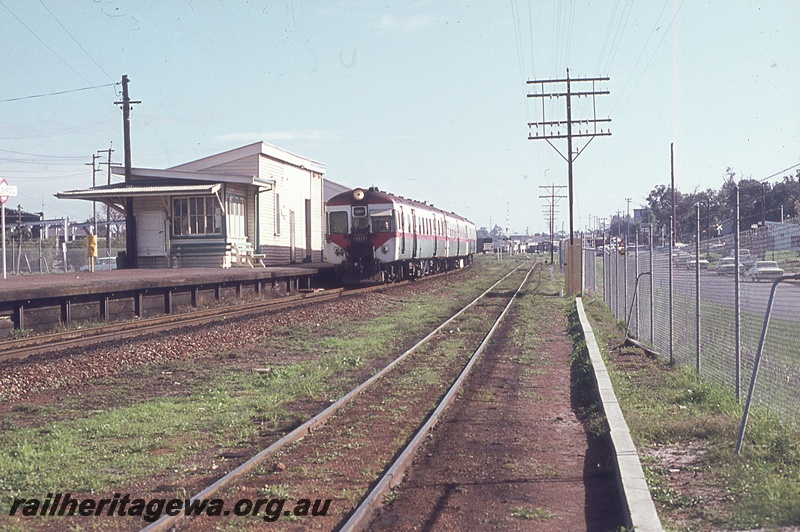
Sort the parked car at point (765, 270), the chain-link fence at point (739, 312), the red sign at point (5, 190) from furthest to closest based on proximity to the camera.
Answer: the red sign at point (5, 190)
the parked car at point (765, 270)
the chain-link fence at point (739, 312)

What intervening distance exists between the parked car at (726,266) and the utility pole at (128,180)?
25.6 m

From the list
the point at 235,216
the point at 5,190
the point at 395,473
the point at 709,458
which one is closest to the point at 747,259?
the point at 709,458

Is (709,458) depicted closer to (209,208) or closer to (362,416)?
(362,416)

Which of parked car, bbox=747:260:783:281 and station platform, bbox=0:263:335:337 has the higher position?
parked car, bbox=747:260:783:281

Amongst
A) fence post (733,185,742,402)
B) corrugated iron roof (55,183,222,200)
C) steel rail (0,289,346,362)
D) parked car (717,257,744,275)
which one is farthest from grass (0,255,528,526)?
corrugated iron roof (55,183,222,200)

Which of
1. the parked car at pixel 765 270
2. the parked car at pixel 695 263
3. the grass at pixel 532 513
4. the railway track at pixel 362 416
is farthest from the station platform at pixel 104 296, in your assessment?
the parked car at pixel 765 270

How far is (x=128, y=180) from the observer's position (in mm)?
A: 32031

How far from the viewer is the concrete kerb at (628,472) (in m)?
4.99

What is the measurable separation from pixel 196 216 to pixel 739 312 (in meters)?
25.4

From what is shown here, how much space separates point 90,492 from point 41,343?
330 inches

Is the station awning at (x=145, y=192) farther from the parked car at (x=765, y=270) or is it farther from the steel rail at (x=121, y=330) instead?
the parked car at (x=765, y=270)

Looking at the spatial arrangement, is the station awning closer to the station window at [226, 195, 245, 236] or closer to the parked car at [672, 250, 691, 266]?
the station window at [226, 195, 245, 236]

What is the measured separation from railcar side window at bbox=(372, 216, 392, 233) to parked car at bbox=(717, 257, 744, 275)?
21320 millimetres

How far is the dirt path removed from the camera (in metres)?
5.50
